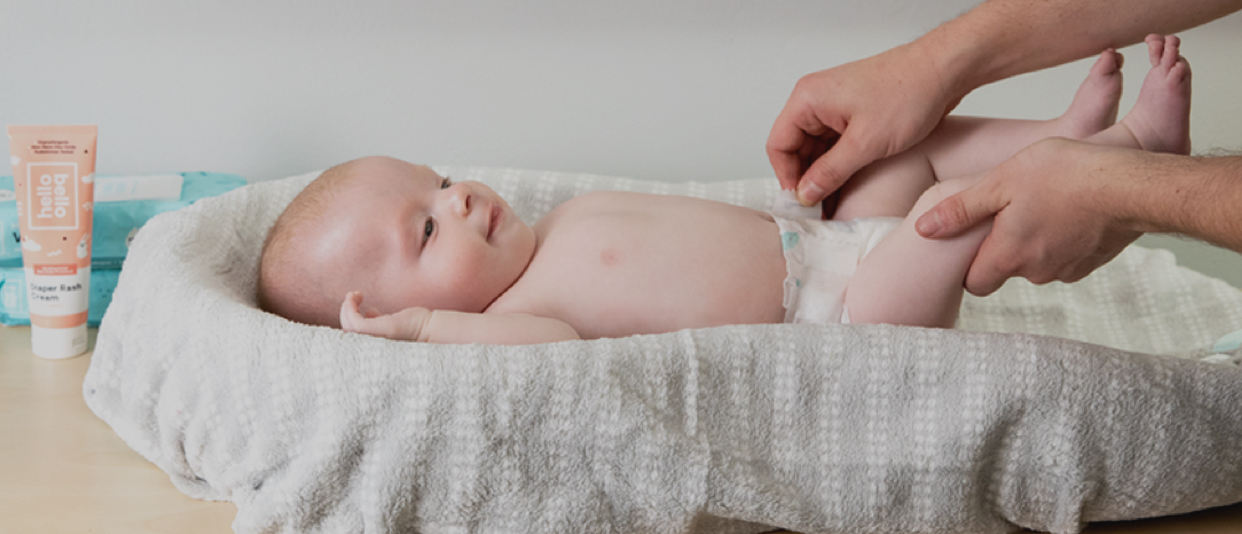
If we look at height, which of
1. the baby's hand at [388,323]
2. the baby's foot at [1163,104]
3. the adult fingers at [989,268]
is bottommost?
the baby's hand at [388,323]

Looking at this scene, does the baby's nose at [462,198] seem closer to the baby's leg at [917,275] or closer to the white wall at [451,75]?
the baby's leg at [917,275]

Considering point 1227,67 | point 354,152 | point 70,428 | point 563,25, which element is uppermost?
point 1227,67

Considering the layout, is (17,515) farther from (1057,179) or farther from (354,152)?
(1057,179)

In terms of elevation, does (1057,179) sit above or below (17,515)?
above

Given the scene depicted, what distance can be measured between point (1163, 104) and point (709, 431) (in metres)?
0.62

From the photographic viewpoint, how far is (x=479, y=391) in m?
0.76

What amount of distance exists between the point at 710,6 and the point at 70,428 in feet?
3.88

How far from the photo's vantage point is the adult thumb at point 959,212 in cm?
94

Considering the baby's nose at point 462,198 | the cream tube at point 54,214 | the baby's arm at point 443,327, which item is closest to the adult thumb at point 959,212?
the baby's arm at point 443,327

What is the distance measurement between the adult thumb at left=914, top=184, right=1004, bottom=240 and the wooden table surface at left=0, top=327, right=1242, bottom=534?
32 centimetres

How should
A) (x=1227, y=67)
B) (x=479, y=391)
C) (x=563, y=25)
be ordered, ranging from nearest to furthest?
1. (x=479, y=391)
2. (x=563, y=25)
3. (x=1227, y=67)

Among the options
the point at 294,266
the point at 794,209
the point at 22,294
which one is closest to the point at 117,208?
the point at 22,294

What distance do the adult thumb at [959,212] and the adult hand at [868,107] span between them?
18cm

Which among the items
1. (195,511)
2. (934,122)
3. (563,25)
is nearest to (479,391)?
(195,511)
